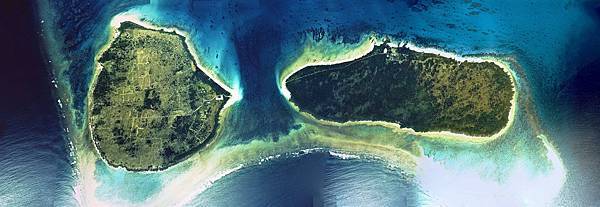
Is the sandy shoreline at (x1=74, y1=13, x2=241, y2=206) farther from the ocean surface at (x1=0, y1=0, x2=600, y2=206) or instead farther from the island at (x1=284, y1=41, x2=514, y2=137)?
the island at (x1=284, y1=41, x2=514, y2=137)

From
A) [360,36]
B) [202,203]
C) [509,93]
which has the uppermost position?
[360,36]

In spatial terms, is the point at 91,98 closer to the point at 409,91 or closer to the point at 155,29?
the point at 155,29

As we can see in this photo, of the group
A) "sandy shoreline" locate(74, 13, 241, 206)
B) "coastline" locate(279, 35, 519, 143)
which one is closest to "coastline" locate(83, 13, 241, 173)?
"sandy shoreline" locate(74, 13, 241, 206)

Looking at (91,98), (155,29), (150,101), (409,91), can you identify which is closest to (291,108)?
(409,91)

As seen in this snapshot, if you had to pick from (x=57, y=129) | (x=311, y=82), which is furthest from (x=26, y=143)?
(x=311, y=82)

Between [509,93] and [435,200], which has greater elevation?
[509,93]

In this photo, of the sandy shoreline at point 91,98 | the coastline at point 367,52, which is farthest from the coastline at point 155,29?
the coastline at point 367,52

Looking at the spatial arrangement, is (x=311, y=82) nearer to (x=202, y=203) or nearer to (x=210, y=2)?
(x=210, y=2)
